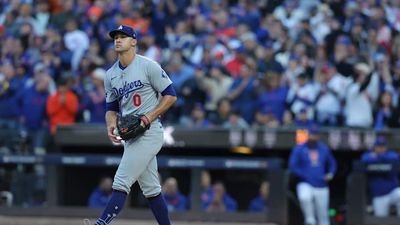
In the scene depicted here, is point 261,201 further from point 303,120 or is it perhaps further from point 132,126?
point 132,126

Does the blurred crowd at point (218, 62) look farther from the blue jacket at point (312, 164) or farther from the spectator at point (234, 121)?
the blue jacket at point (312, 164)

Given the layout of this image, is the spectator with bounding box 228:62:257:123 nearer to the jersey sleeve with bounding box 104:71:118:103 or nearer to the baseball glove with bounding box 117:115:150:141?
the jersey sleeve with bounding box 104:71:118:103

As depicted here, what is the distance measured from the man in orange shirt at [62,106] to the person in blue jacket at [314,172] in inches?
122

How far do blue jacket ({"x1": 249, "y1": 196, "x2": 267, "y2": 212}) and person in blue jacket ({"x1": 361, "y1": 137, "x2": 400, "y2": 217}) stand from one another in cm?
127

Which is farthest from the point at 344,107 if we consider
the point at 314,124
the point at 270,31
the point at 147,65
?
the point at 147,65

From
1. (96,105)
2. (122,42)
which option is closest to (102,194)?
(96,105)

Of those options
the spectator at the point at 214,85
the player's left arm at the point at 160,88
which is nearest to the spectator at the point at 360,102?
the spectator at the point at 214,85

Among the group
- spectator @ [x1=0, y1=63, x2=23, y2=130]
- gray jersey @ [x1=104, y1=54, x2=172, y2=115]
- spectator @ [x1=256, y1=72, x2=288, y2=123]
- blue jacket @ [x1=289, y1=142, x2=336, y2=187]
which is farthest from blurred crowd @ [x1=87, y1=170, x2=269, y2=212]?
gray jersey @ [x1=104, y1=54, x2=172, y2=115]

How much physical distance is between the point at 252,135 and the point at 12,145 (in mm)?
3160

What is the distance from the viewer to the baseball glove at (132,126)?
25.0 ft

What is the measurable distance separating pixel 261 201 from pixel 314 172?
2.42 feet

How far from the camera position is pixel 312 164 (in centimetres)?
1190

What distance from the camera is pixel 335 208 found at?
12.1m

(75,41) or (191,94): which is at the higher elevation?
(75,41)
